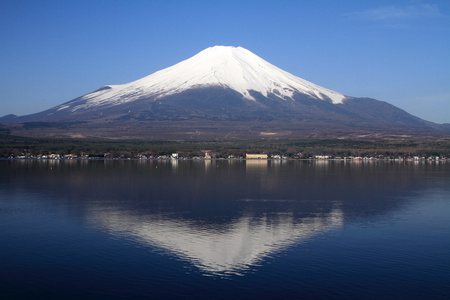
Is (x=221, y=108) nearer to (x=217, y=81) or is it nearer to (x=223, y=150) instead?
(x=217, y=81)

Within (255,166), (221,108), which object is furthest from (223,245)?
(221,108)

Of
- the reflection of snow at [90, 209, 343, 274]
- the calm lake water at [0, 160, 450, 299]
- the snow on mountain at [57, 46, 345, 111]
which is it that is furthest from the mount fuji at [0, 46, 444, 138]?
the reflection of snow at [90, 209, 343, 274]

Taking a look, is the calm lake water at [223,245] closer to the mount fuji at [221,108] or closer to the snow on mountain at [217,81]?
the mount fuji at [221,108]

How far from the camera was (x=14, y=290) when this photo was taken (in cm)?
1066

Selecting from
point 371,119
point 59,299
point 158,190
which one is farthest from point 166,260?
point 371,119

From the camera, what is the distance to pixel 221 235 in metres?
16.0

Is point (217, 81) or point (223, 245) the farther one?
point (217, 81)

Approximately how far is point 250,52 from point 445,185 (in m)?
137

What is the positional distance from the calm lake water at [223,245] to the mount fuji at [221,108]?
79.2 metres

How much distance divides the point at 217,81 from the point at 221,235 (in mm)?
131715

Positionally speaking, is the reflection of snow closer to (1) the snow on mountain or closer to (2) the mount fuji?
(2) the mount fuji

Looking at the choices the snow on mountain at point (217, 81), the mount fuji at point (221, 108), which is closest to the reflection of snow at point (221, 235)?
the mount fuji at point (221, 108)

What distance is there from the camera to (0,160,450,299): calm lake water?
10977mm

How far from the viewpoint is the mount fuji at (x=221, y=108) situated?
111 metres
